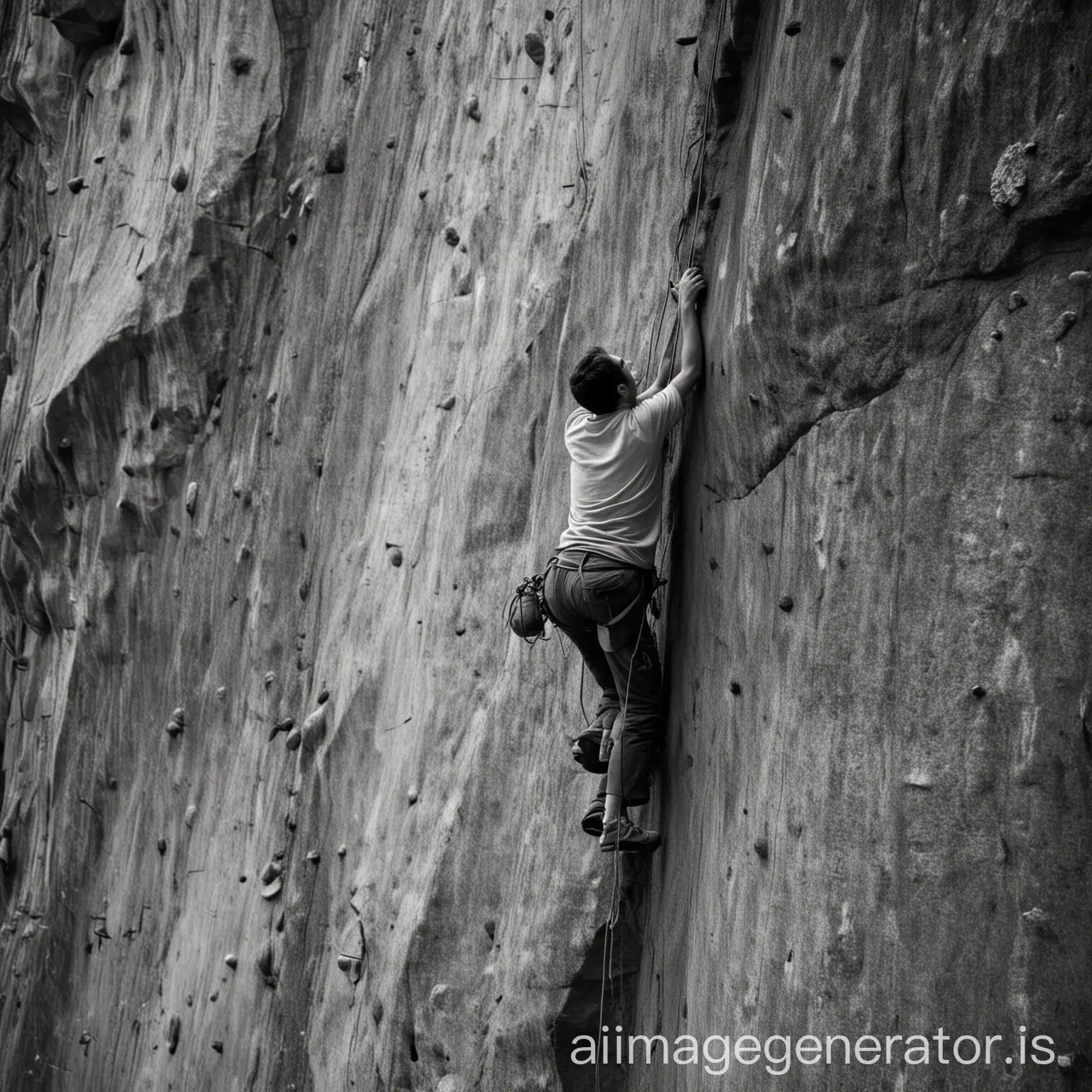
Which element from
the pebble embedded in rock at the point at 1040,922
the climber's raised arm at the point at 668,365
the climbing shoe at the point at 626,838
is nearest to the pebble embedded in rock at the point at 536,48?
the climber's raised arm at the point at 668,365

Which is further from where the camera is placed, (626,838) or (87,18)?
(87,18)

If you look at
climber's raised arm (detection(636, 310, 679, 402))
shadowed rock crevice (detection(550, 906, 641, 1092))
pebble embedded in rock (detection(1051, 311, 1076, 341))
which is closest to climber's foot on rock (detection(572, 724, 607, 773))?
shadowed rock crevice (detection(550, 906, 641, 1092))

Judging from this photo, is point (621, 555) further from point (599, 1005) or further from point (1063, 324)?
point (1063, 324)

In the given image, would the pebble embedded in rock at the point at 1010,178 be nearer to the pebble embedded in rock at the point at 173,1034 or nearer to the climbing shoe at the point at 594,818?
the climbing shoe at the point at 594,818

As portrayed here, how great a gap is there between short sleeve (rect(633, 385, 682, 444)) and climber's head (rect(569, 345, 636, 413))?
10cm

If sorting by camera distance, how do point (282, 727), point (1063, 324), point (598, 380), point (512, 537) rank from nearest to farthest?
1. point (1063, 324)
2. point (598, 380)
3. point (512, 537)
4. point (282, 727)

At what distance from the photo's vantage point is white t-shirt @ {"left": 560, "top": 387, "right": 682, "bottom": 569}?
4613 mm

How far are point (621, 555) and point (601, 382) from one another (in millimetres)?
591

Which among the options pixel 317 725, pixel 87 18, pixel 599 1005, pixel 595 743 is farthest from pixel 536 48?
pixel 87 18

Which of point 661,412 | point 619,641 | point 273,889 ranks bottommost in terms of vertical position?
point 273,889

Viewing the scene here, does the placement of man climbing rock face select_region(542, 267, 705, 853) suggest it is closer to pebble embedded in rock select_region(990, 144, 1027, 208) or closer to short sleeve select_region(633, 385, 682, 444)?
short sleeve select_region(633, 385, 682, 444)

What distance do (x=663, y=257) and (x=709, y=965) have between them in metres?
2.56

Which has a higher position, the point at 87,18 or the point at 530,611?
the point at 87,18

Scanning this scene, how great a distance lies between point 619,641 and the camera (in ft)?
15.2
